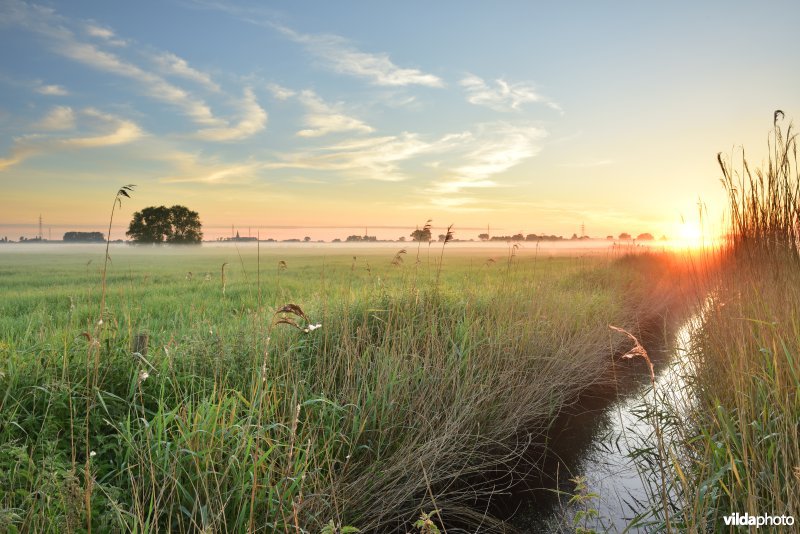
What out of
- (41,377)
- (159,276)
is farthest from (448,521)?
(159,276)

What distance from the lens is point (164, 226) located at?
188 ft

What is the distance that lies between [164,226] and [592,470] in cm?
5984

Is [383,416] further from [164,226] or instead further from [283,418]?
[164,226]

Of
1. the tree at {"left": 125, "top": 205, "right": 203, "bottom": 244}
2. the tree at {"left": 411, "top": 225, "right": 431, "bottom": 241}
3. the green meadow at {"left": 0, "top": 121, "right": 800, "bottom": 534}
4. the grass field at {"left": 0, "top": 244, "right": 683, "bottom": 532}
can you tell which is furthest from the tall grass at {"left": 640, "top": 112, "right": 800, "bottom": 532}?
the tree at {"left": 125, "top": 205, "right": 203, "bottom": 244}

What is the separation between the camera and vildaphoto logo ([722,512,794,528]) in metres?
2.50

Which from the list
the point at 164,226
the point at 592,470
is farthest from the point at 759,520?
the point at 164,226

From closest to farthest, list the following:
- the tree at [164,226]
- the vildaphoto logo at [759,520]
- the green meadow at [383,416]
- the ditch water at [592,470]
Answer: the vildaphoto logo at [759,520]
the green meadow at [383,416]
the ditch water at [592,470]
the tree at [164,226]

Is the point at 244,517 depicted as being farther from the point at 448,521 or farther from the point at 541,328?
the point at 541,328

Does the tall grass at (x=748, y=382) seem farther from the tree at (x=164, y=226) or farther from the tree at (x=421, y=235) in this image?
the tree at (x=164, y=226)

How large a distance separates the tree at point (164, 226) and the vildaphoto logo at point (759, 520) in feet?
198

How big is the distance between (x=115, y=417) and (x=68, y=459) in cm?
51

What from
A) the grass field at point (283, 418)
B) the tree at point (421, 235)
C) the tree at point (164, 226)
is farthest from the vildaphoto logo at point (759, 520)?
the tree at point (164, 226)

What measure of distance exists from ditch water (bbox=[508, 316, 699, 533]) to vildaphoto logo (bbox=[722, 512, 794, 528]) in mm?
792

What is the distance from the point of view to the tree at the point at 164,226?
56656 mm
